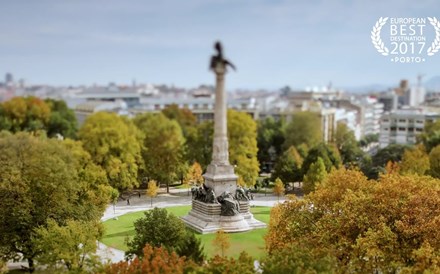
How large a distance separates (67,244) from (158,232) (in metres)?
5.87

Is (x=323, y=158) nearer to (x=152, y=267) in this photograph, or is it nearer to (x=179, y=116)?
(x=179, y=116)

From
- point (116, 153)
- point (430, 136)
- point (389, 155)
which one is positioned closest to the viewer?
point (116, 153)

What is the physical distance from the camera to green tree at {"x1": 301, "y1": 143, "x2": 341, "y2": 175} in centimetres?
7431

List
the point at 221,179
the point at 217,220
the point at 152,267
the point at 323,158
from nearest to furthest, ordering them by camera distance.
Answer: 1. the point at 152,267
2. the point at 217,220
3. the point at 221,179
4. the point at 323,158

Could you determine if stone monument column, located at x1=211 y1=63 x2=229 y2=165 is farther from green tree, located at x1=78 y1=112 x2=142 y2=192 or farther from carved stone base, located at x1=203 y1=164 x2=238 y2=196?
green tree, located at x1=78 y1=112 x2=142 y2=192

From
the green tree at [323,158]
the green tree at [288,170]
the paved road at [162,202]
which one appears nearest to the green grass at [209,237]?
the paved road at [162,202]

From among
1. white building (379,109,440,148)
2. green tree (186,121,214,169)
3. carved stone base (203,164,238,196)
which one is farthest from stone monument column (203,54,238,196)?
white building (379,109,440,148)

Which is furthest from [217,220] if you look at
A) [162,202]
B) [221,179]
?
[162,202]

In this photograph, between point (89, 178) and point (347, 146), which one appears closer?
point (89, 178)

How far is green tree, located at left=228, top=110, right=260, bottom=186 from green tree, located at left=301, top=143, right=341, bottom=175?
5951mm

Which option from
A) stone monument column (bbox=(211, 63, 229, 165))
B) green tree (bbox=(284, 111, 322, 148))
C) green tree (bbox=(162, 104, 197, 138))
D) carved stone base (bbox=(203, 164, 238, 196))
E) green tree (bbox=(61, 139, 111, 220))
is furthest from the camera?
green tree (bbox=(162, 104, 197, 138))

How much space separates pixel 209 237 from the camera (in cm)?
4875

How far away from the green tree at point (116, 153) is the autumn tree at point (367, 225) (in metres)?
33.6

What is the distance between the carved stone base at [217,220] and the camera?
50.7m
